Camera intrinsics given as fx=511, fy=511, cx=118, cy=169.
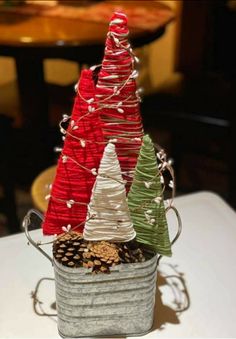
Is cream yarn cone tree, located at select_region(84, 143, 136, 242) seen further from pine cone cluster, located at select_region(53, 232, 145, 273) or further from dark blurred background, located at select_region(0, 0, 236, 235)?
dark blurred background, located at select_region(0, 0, 236, 235)

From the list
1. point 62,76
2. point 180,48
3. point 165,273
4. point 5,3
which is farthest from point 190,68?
point 165,273

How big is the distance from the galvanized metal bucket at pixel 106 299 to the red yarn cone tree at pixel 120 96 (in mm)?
119

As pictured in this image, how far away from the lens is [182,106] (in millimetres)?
1987

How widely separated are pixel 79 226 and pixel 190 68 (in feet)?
6.60

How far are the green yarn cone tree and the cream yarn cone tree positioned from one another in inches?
0.6

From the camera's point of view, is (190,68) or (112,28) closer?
(112,28)

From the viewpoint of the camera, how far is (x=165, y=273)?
81cm

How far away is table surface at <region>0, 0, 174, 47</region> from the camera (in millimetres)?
1551

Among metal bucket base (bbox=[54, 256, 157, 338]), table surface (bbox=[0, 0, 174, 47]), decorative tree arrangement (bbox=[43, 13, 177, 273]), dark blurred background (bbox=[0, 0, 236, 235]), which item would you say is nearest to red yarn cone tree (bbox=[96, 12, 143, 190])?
decorative tree arrangement (bbox=[43, 13, 177, 273])

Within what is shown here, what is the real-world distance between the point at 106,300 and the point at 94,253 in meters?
0.07

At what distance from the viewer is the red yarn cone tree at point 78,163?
611mm

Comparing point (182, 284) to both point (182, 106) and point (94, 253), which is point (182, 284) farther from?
point (182, 106)

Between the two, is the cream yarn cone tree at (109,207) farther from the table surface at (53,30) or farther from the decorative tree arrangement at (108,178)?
the table surface at (53,30)

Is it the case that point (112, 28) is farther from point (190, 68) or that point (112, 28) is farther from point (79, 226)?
point (190, 68)
